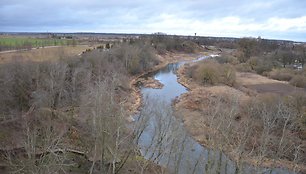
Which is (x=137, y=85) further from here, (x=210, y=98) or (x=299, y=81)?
(x=299, y=81)

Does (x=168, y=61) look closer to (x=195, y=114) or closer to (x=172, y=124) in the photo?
(x=195, y=114)

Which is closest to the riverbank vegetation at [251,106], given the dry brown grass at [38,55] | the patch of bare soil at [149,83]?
the patch of bare soil at [149,83]

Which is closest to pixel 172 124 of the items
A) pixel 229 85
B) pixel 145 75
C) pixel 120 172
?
pixel 120 172

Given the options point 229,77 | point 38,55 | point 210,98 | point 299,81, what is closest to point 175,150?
point 210,98

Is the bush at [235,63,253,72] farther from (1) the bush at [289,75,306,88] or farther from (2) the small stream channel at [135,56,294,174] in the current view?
(2) the small stream channel at [135,56,294,174]

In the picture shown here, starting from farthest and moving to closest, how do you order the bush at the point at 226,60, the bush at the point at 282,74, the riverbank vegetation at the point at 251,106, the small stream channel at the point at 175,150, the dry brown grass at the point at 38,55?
1. the bush at the point at 226,60
2. the bush at the point at 282,74
3. the dry brown grass at the point at 38,55
4. the riverbank vegetation at the point at 251,106
5. the small stream channel at the point at 175,150

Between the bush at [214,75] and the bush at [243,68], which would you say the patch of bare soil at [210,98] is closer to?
the bush at [214,75]
